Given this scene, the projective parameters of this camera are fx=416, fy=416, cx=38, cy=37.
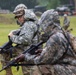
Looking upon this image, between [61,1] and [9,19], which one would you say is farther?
[61,1]

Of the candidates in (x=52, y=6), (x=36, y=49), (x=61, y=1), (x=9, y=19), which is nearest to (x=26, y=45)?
(x=36, y=49)

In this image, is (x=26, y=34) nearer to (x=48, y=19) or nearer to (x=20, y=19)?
(x=20, y=19)

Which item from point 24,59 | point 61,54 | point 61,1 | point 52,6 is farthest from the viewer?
point 61,1

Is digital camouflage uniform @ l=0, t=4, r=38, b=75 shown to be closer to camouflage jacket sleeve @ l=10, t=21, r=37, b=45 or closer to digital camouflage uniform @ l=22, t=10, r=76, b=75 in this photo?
camouflage jacket sleeve @ l=10, t=21, r=37, b=45

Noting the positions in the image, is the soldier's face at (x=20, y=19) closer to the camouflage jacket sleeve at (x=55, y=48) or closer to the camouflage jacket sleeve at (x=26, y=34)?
the camouflage jacket sleeve at (x=26, y=34)

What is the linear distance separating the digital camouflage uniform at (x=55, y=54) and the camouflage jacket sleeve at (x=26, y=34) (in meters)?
2.38

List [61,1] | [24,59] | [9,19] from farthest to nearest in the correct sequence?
1. [61,1]
2. [9,19]
3. [24,59]

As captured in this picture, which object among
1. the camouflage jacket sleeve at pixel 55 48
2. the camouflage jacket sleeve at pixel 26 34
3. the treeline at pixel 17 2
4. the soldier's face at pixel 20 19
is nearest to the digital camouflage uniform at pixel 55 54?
the camouflage jacket sleeve at pixel 55 48

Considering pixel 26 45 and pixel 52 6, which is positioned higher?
pixel 26 45

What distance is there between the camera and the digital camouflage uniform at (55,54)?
6309 millimetres

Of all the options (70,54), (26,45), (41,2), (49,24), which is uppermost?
(49,24)

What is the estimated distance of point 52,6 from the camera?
75125 mm

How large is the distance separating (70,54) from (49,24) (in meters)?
0.57

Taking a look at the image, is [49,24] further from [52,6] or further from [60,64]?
[52,6]
